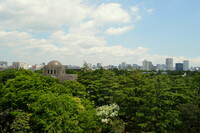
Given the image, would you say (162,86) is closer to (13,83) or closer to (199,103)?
(199,103)

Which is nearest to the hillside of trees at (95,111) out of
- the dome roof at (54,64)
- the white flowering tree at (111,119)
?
the white flowering tree at (111,119)

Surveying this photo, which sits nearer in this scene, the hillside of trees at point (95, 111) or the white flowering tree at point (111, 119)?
the hillside of trees at point (95, 111)

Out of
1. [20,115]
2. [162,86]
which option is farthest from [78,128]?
[162,86]

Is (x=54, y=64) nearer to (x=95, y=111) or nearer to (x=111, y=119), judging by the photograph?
(x=95, y=111)

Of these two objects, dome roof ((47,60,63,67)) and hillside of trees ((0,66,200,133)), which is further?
dome roof ((47,60,63,67))

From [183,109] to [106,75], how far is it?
18.9m

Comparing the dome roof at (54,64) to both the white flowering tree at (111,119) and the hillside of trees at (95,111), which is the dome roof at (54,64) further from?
the white flowering tree at (111,119)

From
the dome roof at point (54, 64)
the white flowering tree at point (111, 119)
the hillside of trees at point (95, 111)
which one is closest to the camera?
the hillside of trees at point (95, 111)

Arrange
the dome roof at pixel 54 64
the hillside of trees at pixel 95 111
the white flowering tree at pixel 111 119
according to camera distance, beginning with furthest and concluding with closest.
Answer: the dome roof at pixel 54 64, the white flowering tree at pixel 111 119, the hillside of trees at pixel 95 111

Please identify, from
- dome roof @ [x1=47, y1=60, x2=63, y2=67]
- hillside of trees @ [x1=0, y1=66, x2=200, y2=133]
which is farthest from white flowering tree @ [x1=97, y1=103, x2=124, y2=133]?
dome roof @ [x1=47, y1=60, x2=63, y2=67]

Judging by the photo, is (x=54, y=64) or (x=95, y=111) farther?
(x=54, y=64)

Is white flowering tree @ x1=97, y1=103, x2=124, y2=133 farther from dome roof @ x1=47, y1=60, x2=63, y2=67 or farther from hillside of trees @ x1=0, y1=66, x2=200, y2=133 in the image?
dome roof @ x1=47, y1=60, x2=63, y2=67

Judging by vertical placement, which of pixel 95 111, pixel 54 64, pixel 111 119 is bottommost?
pixel 111 119

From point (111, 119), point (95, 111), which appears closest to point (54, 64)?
point (95, 111)
